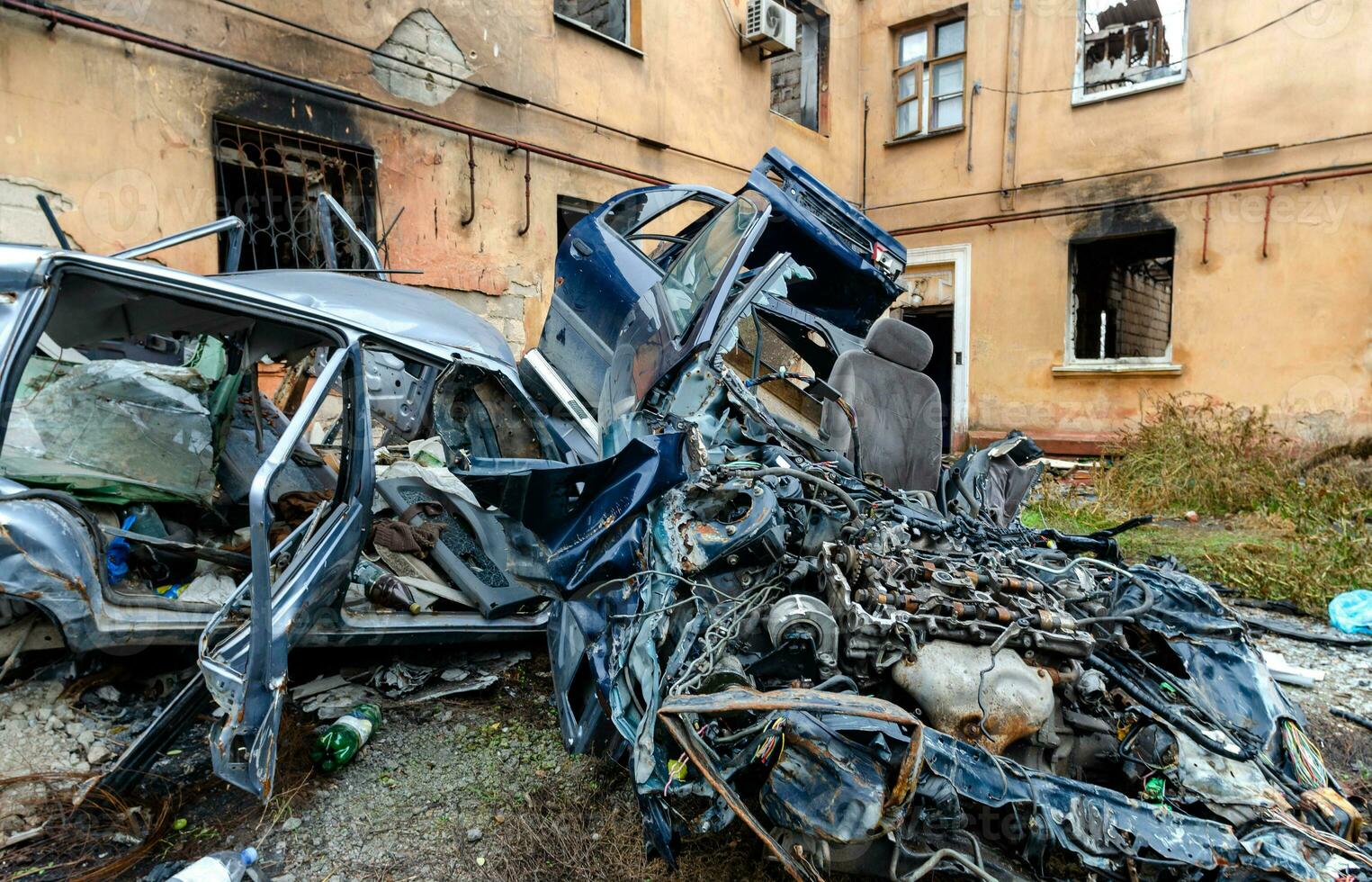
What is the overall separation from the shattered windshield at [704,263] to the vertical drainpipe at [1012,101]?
8.45 metres

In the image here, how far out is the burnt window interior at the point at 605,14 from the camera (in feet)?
28.0

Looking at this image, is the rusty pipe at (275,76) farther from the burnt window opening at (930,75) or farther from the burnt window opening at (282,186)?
the burnt window opening at (930,75)

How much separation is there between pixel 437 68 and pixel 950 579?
6536mm

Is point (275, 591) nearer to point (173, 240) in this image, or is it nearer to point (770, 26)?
point (173, 240)

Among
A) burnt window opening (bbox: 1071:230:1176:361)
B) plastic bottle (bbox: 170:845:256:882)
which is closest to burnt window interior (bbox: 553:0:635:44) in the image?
burnt window opening (bbox: 1071:230:1176:361)

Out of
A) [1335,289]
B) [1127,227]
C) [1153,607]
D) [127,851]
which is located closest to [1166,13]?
[1127,227]

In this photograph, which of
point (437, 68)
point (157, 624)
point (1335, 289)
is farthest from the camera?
point (1335, 289)

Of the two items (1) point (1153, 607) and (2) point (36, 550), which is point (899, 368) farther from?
(2) point (36, 550)

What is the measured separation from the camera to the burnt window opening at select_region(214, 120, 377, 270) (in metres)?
5.62

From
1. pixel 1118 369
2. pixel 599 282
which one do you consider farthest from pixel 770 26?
pixel 599 282

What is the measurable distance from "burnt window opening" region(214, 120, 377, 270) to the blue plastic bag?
643 centimetres

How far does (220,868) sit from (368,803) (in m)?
0.60

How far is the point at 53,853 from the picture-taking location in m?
2.26

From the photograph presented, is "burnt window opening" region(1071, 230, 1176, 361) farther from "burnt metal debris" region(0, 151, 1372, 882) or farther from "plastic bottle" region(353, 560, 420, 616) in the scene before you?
"plastic bottle" region(353, 560, 420, 616)
